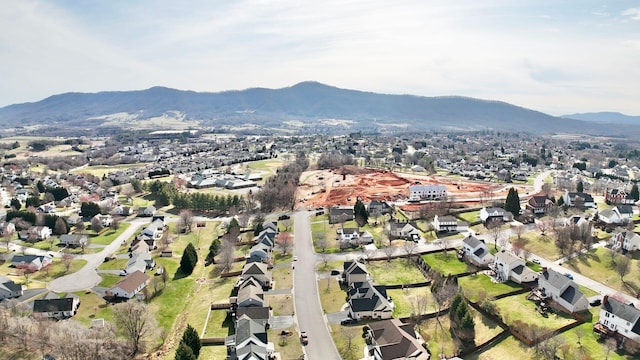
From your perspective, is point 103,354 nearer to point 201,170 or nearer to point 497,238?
point 497,238

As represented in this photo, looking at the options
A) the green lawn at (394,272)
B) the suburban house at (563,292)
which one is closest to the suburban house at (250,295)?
the green lawn at (394,272)

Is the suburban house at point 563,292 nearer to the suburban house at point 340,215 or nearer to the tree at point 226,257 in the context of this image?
the suburban house at point 340,215

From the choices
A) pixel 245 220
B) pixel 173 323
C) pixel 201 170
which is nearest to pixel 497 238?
pixel 245 220

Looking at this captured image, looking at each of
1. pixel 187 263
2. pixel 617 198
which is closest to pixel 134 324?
pixel 187 263

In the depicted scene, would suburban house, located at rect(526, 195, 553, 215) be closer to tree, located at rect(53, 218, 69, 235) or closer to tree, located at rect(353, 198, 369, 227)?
tree, located at rect(353, 198, 369, 227)

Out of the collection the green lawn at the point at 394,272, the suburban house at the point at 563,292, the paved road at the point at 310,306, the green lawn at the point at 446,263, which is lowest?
the paved road at the point at 310,306

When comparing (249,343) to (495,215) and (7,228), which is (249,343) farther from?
(7,228)
